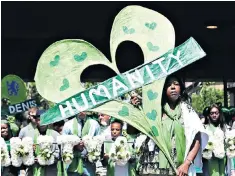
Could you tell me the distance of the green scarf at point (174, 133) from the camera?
7098mm

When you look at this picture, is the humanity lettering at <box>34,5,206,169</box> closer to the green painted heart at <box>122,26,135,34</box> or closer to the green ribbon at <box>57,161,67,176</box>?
the green painted heart at <box>122,26,135,34</box>

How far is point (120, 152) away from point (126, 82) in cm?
87

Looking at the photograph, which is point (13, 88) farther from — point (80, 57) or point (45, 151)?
point (80, 57)

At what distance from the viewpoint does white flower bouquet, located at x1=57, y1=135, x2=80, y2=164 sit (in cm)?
773

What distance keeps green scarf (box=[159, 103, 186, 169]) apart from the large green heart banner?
0.41 m

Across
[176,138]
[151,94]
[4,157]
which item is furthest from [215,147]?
[4,157]

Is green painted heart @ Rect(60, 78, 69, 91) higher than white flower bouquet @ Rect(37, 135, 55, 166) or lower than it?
higher

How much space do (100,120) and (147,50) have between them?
3.20 meters

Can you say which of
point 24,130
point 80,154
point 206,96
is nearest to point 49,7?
point 24,130

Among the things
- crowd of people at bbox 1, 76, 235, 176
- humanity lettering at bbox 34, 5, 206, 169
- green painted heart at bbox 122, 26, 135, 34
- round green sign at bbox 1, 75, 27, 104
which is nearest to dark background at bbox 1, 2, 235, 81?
round green sign at bbox 1, 75, 27, 104

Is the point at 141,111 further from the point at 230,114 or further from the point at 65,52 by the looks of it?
the point at 230,114

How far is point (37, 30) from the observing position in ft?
40.2

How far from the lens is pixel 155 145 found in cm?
723

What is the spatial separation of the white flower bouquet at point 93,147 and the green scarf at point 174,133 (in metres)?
0.90
